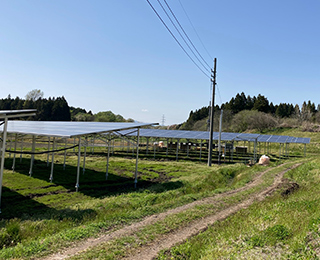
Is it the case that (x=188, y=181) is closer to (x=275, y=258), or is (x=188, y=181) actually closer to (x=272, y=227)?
(x=272, y=227)

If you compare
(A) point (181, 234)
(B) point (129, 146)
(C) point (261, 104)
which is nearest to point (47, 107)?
(C) point (261, 104)

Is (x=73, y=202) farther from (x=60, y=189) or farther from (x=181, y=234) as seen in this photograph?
(x=181, y=234)

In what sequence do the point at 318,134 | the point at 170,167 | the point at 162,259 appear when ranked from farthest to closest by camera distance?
the point at 318,134 < the point at 170,167 < the point at 162,259

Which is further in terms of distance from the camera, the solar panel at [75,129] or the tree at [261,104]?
the tree at [261,104]

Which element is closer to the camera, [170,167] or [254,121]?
[170,167]

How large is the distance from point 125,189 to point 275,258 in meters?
10.1

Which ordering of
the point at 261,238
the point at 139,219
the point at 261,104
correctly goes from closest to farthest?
the point at 261,238
the point at 139,219
the point at 261,104

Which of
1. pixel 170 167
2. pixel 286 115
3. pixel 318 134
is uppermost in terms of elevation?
pixel 286 115

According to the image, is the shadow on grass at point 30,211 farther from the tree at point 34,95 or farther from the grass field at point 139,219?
the tree at point 34,95

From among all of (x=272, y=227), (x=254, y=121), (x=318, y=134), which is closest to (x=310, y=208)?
(x=272, y=227)

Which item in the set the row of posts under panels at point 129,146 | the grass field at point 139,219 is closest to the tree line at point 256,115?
the row of posts under panels at point 129,146

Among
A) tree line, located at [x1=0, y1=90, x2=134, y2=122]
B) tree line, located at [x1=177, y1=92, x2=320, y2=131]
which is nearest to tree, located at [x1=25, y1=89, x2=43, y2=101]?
tree line, located at [x1=0, y1=90, x2=134, y2=122]

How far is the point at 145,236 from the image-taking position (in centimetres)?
654

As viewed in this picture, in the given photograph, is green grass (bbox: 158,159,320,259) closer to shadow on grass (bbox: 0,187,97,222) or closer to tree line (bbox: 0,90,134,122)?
shadow on grass (bbox: 0,187,97,222)
